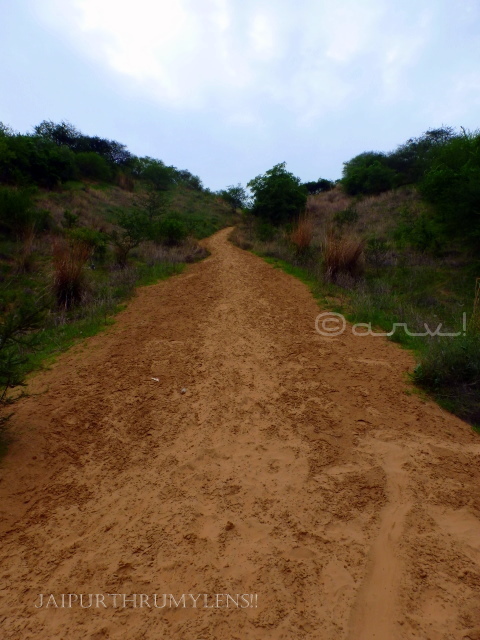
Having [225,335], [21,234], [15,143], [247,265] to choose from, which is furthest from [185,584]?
[15,143]

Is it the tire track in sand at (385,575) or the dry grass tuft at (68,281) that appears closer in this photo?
the tire track in sand at (385,575)

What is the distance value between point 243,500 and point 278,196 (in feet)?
54.3

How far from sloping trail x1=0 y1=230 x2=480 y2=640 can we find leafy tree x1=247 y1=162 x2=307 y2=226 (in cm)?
1367

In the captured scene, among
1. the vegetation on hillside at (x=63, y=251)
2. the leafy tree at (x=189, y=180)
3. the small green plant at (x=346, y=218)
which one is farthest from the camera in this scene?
the leafy tree at (x=189, y=180)

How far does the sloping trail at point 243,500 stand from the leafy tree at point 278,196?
44.9ft

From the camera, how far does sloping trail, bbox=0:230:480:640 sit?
6.41 feet

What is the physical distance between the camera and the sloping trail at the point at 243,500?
195 cm

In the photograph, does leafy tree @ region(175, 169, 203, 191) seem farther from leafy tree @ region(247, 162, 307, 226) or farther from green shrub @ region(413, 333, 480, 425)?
green shrub @ region(413, 333, 480, 425)

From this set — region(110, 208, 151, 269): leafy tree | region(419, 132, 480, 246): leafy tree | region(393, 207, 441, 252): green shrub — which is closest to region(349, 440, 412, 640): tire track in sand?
region(419, 132, 480, 246): leafy tree

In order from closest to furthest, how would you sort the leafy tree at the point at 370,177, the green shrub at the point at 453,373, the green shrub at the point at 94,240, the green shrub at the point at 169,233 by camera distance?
the green shrub at the point at 453,373, the green shrub at the point at 94,240, the green shrub at the point at 169,233, the leafy tree at the point at 370,177

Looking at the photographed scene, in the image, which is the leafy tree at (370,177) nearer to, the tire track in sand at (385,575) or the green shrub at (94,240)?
the green shrub at (94,240)

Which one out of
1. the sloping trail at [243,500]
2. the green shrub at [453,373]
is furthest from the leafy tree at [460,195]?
the sloping trail at [243,500]

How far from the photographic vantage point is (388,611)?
1951 millimetres

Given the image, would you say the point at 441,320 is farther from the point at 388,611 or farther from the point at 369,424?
the point at 388,611
